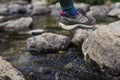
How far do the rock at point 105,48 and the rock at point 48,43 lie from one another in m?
0.86

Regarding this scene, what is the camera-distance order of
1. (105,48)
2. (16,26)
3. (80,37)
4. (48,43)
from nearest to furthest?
(105,48), (48,43), (80,37), (16,26)

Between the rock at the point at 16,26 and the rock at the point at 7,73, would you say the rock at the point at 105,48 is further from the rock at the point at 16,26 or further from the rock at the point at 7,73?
the rock at the point at 16,26

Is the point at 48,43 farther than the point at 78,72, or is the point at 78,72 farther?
the point at 48,43

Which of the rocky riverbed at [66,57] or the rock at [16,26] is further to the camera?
A: the rock at [16,26]

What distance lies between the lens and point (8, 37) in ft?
24.3

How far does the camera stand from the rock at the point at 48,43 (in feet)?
18.0

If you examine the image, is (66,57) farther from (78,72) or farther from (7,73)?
(7,73)

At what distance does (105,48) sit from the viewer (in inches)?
170

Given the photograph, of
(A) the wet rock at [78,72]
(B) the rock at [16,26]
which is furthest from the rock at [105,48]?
(B) the rock at [16,26]

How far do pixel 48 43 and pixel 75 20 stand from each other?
72 cm

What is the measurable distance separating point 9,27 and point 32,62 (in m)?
3.90

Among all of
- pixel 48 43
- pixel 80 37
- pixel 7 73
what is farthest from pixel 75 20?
pixel 7 73

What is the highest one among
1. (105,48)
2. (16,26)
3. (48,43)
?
(105,48)

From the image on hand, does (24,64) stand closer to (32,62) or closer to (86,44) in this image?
(32,62)
